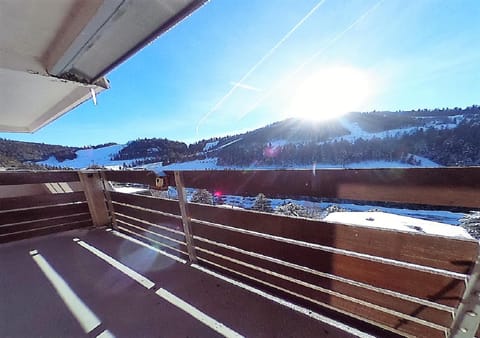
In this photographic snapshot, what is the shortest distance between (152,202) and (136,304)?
0.84 meters

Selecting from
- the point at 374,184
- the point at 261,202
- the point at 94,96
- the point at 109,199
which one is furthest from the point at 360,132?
the point at 374,184

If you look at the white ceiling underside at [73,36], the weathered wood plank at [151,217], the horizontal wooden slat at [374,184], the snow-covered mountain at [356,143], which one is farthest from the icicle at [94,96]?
the snow-covered mountain at [356,143]

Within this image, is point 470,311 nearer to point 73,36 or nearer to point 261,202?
point 73,36

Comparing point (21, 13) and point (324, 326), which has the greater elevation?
point (21, 13)

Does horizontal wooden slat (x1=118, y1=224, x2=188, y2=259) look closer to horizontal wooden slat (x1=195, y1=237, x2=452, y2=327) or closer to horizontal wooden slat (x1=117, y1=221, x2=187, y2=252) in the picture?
horizontal wooden slat (x1=117, y1=221, x2=187, y2=252)

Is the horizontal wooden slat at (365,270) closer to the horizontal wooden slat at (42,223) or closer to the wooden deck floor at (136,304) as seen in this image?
the wooden deck floor at (136,304)

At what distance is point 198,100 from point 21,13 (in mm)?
9173

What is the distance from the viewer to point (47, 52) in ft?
5.74

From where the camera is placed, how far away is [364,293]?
3.15 ft

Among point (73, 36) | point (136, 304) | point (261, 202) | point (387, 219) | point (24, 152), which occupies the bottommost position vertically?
point (261, 202)

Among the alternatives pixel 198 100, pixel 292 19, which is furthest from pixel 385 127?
pixel 292 19

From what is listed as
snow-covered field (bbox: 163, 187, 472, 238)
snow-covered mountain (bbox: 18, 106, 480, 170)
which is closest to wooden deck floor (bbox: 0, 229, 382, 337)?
snow-covered field (bbox: 163, 187, 472, 238)

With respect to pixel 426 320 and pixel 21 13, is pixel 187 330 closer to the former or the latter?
pixel 426 320

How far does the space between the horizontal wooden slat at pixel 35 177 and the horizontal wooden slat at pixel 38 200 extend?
0.65ft
